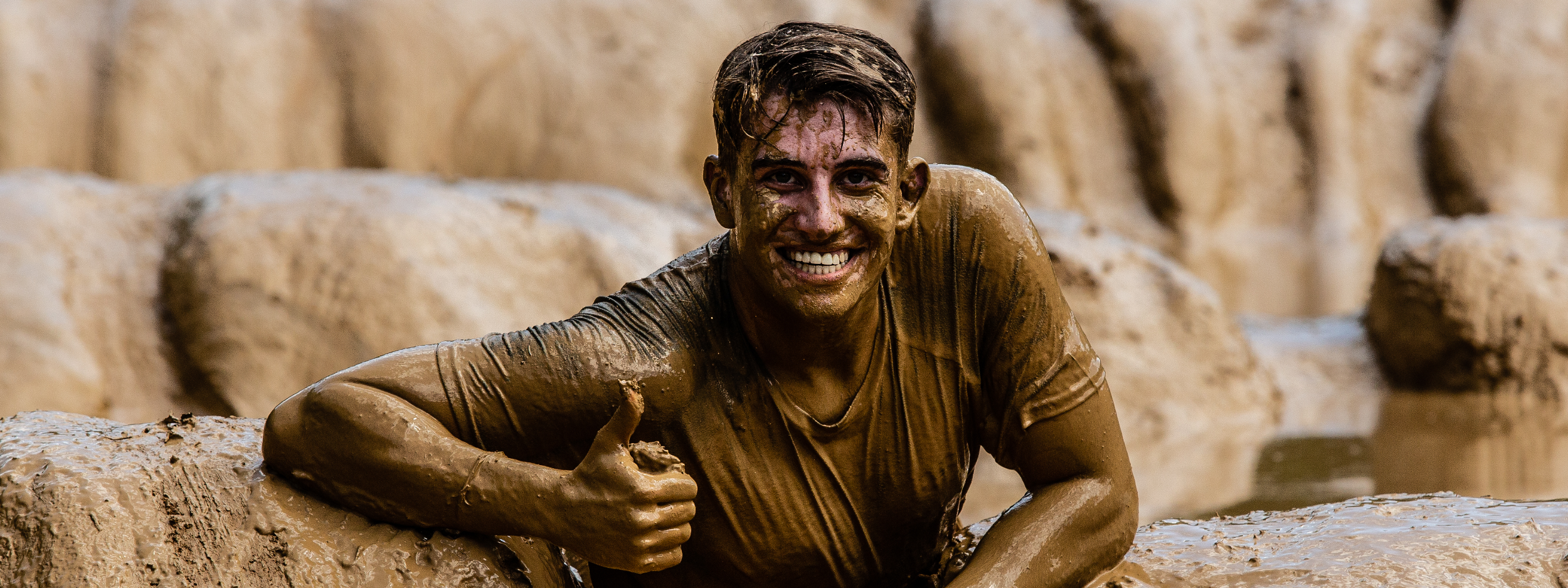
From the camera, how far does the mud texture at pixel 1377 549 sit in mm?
2504

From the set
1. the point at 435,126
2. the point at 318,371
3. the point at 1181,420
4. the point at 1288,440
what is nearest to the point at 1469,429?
the point at 1288,440

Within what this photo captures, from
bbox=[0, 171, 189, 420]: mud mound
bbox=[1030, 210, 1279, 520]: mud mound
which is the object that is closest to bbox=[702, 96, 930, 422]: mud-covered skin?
bbox=[0, 171, 189, 420]: mud mound

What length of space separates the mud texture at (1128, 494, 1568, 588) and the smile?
83 cm

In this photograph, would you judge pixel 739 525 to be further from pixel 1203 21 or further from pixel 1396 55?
pixel 1396 55

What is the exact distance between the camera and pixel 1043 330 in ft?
8.04

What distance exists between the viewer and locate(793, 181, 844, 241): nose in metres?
2.17

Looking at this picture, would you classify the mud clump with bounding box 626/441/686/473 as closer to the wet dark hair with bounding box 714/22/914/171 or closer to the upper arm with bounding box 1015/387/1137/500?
the wet dark hair with bounding box 714/22/914/171

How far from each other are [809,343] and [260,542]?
35.1 inches

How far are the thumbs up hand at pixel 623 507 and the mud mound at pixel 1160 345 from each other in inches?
179

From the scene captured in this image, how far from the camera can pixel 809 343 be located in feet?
7.85

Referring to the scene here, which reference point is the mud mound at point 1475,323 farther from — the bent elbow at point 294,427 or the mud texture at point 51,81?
the mud texture at point 51,81

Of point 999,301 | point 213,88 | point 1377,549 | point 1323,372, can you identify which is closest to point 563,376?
point 999,301

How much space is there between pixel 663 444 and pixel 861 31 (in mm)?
726

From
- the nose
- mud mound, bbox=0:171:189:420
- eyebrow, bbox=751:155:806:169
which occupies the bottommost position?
mud mound, bbox=0:171:189:420
